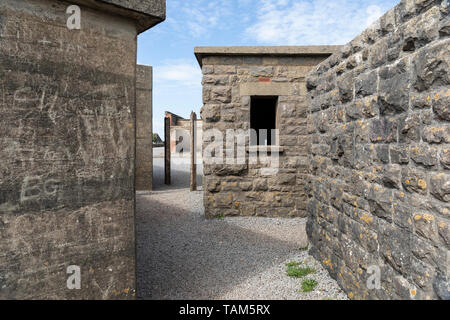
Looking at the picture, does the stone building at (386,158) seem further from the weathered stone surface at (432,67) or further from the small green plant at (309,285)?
the small green plant at (309,285)

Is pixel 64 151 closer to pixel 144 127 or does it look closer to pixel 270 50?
pixel 270 50

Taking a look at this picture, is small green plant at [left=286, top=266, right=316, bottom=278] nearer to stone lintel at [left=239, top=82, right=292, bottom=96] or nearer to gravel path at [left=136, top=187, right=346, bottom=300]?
gravel path at [left=136, top=187, right=346, bottom=300]

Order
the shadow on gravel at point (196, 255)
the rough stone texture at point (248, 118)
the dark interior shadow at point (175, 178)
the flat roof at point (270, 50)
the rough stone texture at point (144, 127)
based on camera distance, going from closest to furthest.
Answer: the shadow on gravel at point (196, 255) < the flat roof at point (270, 50) < the rough stone texture at point (248, 118) < the rough stone texture at point (144, 127) < the dark interior shadow at point (175, 178)

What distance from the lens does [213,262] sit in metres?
3.83

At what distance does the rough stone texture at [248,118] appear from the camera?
18.7 ft

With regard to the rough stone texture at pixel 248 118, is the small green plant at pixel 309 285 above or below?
below

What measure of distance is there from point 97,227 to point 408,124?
237 centimetres

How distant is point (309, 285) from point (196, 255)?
5.34ft

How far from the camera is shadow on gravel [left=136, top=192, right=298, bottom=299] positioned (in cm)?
314

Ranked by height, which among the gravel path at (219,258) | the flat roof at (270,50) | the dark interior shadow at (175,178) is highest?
the flat roof at (270,50)

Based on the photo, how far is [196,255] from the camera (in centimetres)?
406

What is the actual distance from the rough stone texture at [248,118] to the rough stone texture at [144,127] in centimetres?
353

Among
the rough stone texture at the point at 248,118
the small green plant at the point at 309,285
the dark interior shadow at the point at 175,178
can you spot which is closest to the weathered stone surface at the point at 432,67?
the small green plant at the point at 309,285

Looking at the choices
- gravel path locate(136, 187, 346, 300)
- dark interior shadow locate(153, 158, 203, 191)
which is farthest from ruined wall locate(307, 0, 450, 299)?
dark interior shadow locate(153, 158, 203, 191)
